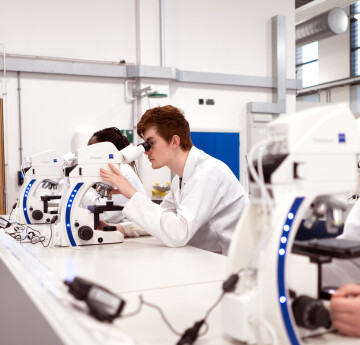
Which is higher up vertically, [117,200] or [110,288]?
[117,200]

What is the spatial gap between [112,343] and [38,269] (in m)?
0.84

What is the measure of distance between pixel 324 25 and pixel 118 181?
5.97 meters

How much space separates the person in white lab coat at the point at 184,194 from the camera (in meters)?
2.00

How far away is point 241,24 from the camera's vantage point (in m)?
6.43

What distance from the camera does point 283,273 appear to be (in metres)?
0.87

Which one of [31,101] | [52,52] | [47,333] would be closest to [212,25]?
[52,52]

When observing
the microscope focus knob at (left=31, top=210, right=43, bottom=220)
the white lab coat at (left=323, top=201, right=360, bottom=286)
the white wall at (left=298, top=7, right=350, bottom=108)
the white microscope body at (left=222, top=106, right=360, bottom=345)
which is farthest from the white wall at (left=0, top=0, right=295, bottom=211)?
the white microscope body at (left=222, top=106, right=360, bottom=345)

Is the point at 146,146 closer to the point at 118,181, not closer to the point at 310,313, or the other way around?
the point at 118,181

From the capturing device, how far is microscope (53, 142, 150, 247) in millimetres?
2125

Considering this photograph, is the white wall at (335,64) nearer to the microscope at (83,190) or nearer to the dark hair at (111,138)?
the dark hair at (111,138)

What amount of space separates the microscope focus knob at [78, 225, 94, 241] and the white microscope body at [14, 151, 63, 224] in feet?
3.34

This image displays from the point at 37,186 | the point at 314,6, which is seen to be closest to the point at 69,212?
the point at 37,186

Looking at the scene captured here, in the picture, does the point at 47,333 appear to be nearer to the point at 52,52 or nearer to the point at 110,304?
the point at 110,304

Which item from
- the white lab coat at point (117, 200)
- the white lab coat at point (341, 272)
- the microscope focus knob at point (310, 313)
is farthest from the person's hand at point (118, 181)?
the microscope focus knob at point (310, 313)
